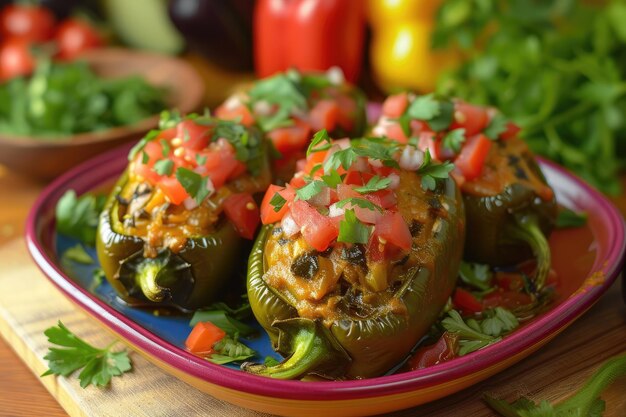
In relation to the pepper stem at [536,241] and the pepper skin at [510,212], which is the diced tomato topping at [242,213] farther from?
the pepper stem at [536,241]

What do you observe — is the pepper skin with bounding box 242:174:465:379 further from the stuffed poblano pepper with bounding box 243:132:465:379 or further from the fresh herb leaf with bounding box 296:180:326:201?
the fresh herb leaf with bounding box 296:180:326:201

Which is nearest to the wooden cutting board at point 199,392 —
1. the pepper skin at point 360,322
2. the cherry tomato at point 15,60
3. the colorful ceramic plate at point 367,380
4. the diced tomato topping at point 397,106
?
the colorful ceramic plate at point 367,380

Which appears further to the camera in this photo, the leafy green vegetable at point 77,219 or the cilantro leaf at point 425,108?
the leafy green vegetable at point 77,219

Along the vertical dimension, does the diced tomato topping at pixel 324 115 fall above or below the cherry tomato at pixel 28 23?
above

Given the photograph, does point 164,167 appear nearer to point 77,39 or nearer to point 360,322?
point 360,322

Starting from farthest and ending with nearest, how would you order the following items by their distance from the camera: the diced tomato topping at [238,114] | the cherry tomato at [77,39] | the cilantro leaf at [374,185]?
the cherry tomato at [77,39] → the diced tomato topping at [238,114] → the cilantro leaf at [374,185]

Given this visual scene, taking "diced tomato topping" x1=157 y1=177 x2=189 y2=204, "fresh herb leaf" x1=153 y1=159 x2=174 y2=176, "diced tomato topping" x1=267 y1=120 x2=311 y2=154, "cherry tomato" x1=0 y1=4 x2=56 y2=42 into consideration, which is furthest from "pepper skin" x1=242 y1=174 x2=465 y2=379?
"cherry tomato" x1=0 y1=4 x2=56 y2=42
